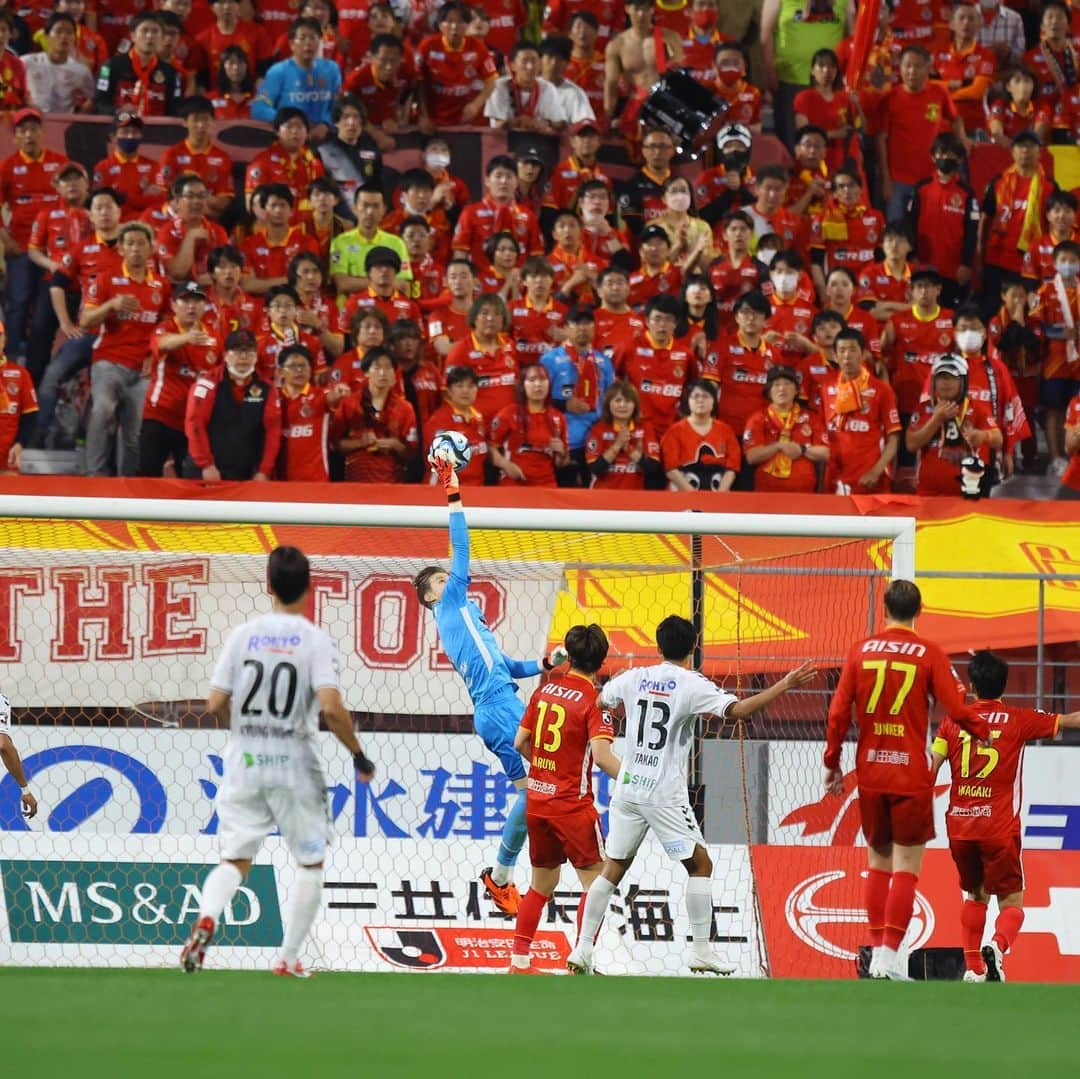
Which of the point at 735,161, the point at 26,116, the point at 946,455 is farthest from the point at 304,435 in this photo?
the point at 735,161

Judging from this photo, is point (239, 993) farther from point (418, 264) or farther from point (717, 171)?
point (717, 171)

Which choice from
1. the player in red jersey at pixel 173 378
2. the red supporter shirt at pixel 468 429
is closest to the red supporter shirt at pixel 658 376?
the red supporter shirt at pixel 468 429

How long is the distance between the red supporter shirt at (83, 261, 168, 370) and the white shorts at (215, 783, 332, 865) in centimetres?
731

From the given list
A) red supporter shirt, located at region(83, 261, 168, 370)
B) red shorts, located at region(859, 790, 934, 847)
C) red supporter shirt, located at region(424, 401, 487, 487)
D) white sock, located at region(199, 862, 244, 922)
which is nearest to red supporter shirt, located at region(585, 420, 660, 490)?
red supporter shirt, located at region(424, 401, 487, 487)

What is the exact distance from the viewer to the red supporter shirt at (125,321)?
1401cm

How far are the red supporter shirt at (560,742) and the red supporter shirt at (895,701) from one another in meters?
1.26

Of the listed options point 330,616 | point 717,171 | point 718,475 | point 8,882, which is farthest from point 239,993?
point 717,171

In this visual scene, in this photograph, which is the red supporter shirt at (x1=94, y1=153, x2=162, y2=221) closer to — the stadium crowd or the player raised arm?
the stadium crowd

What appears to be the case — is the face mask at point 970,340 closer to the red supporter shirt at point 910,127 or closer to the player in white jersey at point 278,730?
the red supporter shirt at point 910,127

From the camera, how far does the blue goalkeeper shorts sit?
33.3 ft

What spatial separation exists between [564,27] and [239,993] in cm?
1395

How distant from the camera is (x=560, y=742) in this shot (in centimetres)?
944

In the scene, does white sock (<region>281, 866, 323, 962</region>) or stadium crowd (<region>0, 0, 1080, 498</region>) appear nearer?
white sock (<region>281, 866, 323, 962</region>)

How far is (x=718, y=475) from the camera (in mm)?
14109
